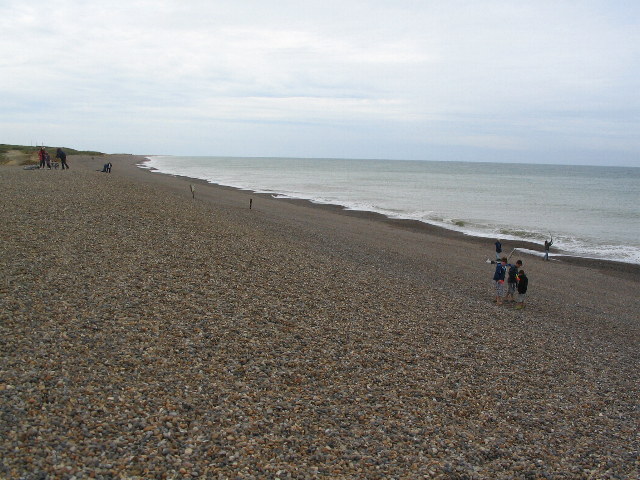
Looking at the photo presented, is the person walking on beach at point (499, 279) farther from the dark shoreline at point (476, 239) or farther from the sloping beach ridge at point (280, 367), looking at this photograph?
the dark shoreline at point (476, 239)

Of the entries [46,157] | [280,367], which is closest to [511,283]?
[280,367]

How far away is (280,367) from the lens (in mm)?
8609

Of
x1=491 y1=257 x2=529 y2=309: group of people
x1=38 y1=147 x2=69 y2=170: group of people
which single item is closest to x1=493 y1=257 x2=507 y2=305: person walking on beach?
x1=491 y1=257 x2=529 y2=309: group of people

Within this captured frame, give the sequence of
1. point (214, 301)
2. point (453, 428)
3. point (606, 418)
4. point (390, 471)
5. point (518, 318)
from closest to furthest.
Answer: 1. point (390, 471)
2. point (453, 428)
3. point (606, 418)
4. point (214, 301)
5. point (518, 318)

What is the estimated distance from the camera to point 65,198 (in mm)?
20953

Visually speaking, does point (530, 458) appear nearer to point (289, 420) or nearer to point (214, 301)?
point (289, 420)

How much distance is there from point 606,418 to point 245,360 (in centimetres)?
638

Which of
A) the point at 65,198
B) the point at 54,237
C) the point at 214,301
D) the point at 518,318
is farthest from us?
the point at 65,198

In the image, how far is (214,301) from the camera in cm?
1132

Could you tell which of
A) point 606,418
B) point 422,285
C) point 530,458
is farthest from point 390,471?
point 422,285

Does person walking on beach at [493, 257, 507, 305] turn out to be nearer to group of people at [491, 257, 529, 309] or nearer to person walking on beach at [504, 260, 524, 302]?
group of people at [491, 257, 529, 309]

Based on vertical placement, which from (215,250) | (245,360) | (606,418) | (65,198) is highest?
(65,198)

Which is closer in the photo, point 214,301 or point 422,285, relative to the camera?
point 214,301

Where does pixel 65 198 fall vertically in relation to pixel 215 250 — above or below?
above
